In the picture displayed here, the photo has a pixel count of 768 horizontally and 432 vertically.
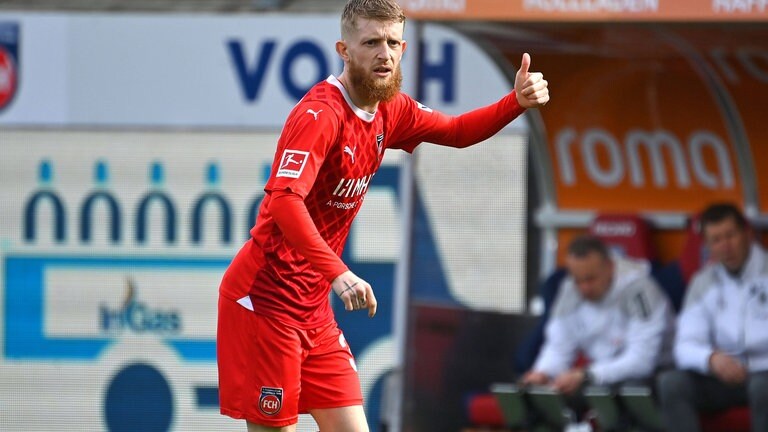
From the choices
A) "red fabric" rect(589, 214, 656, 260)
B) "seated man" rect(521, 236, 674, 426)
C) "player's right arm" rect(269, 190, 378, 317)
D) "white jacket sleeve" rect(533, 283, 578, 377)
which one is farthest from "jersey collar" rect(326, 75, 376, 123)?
"red fabric" rect(589, 214, 656, 260)

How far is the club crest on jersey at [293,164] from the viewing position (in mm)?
4227

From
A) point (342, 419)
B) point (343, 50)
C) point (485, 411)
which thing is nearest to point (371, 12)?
point (343, 50)

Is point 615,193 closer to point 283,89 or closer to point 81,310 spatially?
point 283,89

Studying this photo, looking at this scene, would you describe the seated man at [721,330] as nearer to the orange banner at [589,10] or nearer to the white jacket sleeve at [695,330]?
the white jacket sleeve at [695,330]

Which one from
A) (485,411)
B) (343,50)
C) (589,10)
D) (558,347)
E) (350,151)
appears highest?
(589,10)

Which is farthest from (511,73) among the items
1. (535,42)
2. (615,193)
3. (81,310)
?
(81,310)

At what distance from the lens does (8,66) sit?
8.69 metres

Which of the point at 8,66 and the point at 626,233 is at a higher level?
the point at 8,66

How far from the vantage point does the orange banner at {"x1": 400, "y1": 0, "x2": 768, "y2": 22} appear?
596 cm

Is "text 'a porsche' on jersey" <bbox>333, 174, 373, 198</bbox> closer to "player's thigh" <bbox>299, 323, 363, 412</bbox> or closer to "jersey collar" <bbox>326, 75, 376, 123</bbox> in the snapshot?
"jersey collar" <bbox>326, 75, 376, 123</bbox>

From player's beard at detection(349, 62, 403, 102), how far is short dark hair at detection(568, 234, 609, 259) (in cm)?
279

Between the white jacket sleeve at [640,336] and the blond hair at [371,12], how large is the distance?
2850mm

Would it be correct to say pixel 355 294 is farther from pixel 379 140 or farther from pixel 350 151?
pixel 379 140

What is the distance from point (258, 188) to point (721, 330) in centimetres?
283
